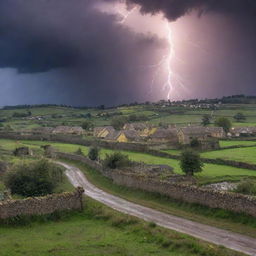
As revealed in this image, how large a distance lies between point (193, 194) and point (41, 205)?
44.4 ft

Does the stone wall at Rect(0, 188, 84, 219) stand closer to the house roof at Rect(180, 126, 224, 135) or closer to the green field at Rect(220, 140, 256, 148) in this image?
the green field at Rect(220, 140, 256, 148)

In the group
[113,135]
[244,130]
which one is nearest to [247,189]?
[113,135]

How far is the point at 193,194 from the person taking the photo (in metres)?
36.1

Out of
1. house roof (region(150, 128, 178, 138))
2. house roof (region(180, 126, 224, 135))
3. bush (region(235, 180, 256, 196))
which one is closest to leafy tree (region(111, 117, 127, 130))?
house roof (region(180, 126, 224, 135))

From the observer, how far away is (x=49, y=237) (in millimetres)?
25000

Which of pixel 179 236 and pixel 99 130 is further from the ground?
pixel 99 130

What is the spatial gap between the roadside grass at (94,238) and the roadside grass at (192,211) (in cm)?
566

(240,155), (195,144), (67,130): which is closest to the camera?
(240,155)

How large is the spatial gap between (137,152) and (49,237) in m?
64.1

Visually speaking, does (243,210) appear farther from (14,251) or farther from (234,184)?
(234,184)

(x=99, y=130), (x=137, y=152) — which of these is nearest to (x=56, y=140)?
(x=99, y=130)

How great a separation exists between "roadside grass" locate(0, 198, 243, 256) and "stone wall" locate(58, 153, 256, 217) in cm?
721

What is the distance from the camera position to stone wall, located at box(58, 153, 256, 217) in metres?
30.4

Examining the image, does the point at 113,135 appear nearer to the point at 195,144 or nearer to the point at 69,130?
the point at 69,130
